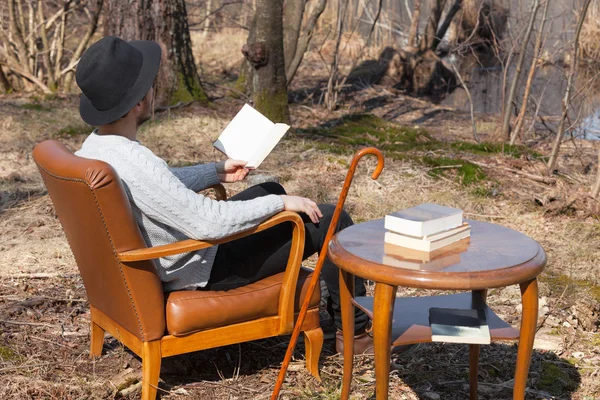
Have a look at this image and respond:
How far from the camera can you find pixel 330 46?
572 inches

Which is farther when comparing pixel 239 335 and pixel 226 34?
pixel 226 34

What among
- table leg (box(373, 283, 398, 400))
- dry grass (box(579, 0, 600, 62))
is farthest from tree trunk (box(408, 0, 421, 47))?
table leg (box(373, 283, 398, 400))

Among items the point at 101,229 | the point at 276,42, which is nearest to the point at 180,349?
the point at 101,229

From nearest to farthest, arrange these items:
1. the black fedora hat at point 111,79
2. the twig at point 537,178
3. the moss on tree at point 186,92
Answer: the black fedora hat at point 111,79 < the twig at point 537,178 < the moss on tree at point 186,92

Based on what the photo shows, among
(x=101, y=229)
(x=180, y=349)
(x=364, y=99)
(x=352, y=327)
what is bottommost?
(x=364, y=99)

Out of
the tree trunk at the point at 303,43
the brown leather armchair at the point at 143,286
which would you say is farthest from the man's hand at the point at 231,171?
the tree trunk at the point at 303,43

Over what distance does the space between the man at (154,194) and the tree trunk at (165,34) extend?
17.8 ft

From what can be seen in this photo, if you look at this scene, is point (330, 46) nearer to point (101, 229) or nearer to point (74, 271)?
point (74, 271)

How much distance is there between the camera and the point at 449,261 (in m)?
2.34

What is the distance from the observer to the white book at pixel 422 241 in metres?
2.43

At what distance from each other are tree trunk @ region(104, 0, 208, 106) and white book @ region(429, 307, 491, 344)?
239 inches

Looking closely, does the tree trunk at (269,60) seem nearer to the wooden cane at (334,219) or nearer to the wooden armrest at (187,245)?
the wooden armrest at (187,245)

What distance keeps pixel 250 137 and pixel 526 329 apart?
138cm

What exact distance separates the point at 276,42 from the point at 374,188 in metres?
2.27
